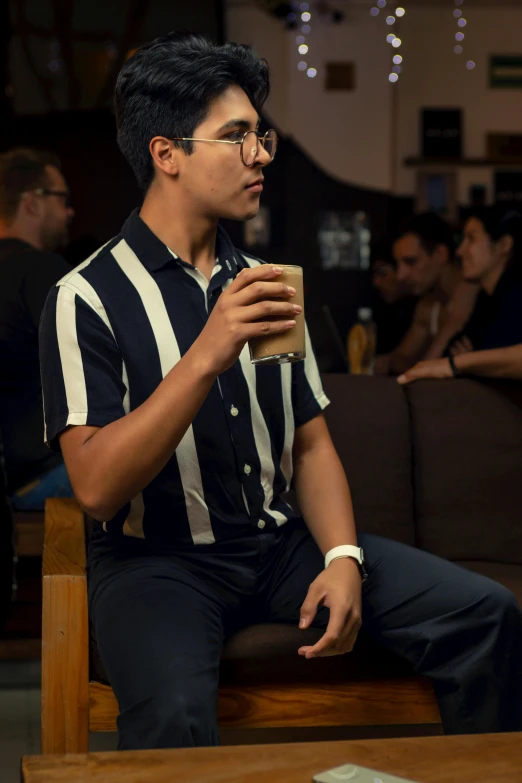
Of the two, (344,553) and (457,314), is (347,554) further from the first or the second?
A: (457,314)

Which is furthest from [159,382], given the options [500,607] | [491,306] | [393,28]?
[393,28]

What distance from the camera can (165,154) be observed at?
1.76 metres

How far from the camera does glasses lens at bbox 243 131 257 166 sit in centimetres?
171

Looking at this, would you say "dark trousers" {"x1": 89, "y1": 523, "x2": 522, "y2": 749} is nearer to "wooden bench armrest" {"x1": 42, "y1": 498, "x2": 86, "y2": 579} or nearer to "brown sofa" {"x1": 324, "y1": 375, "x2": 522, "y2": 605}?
"wooden bench armrest" {"x1": 42, "y1": 498, "x2": 86, "y2": 579}

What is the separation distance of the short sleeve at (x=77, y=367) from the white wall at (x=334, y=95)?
4868 millimetres

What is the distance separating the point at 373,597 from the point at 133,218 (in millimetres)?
802

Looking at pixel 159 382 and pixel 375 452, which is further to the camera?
pixel 375 452

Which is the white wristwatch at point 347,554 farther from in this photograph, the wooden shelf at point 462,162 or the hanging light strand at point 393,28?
the hanging light strand at point 393,28

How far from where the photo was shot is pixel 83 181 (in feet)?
19.2

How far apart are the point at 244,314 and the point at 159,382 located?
12.3 inches

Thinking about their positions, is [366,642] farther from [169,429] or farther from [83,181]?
[83,181]

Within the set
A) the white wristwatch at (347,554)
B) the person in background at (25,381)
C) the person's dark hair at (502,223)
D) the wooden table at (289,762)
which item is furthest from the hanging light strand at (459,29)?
the wooden table at (289,762)

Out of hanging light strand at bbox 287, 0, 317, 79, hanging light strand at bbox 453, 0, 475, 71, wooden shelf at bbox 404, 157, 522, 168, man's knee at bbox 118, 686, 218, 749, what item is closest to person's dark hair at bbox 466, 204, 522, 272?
man's knee at bbox 118, 686, 218, 749

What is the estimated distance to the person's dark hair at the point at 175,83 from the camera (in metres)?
1.73
